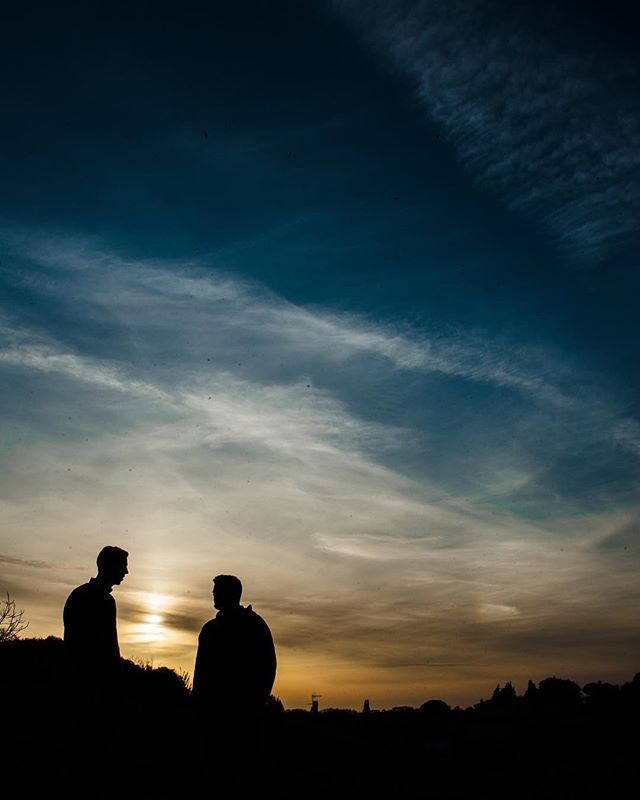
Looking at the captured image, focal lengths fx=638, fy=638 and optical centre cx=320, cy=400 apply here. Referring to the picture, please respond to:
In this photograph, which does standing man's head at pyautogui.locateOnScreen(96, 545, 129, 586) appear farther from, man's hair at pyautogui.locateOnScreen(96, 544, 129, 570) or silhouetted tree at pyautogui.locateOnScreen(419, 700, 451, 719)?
silhouetted tree at pyautogui.locateOnScreen(419, 700, 451, 719)

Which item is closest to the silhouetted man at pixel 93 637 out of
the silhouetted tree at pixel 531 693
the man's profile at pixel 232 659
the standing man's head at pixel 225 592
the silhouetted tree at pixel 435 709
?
the man's profile at pixel 232 659

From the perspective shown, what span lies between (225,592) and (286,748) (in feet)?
36.8

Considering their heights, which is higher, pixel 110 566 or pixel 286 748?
pixel 110 566

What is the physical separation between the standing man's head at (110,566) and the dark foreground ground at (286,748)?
117 cm

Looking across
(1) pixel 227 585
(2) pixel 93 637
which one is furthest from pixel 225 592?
(2) pixel 93 637

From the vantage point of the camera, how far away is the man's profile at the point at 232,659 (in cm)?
510

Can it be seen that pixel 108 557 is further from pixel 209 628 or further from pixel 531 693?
pixel 531 693

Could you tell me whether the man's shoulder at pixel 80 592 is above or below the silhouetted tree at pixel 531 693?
above

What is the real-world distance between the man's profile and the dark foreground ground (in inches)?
8.2

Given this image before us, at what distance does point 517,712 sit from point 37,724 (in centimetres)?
1413

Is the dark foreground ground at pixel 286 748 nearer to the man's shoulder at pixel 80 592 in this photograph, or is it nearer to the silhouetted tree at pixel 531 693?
the man's shoulder at pixel 80 592

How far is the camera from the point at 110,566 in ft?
22.1

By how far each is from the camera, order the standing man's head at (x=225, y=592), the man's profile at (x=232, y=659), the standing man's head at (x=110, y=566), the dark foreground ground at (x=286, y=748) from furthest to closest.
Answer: the standing man's head at (x=110, y=566) < the dark foreground ground at (x=286, y=748) < the standing man's head at (x=225, y=592) < the man's profile at (x=232, y=659)

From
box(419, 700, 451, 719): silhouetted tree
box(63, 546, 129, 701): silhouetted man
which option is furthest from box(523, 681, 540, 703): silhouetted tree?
box(63, 546, 129, 701): silhouetted man
